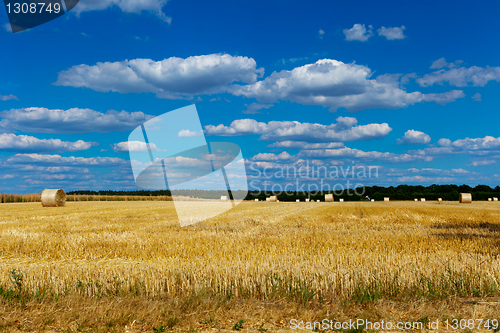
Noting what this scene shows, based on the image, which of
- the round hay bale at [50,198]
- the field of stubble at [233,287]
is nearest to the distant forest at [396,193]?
the round hay bale at [50,198]

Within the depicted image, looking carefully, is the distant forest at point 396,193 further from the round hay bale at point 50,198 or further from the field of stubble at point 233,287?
the field of stubble at point 233,287

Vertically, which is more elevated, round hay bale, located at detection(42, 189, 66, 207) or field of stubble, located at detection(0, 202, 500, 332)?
round hay bale, located at detection(42, 189, 66, 207)

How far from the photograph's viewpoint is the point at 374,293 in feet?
21.8

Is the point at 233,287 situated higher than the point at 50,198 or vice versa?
the point at 50,198

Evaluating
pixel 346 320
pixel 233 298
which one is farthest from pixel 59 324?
pixel 346 320

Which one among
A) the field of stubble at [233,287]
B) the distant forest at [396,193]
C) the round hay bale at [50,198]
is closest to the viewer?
the field of stubble at [233,287]

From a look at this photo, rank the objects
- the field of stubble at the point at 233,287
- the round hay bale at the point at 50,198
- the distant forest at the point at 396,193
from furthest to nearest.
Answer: the distant forest at the point at 396,193 < the round hay bale at the point at 50,198 < the field of stubble at the point at 233,287

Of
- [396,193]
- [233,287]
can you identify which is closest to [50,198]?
[233,287]

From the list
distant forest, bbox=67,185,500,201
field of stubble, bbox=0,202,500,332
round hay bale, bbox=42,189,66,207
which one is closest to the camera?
field of stubble, bbox=0,202,500,332

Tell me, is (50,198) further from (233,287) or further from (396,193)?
(396,193)

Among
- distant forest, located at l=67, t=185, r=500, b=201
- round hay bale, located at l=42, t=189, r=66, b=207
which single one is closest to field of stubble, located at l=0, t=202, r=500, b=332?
round hay bale, located at l=42, t=189, r=66, b=207

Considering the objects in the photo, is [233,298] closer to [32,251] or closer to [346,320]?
[346,320]

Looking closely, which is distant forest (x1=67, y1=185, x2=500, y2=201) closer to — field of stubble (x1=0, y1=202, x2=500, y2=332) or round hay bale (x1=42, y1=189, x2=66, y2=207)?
round hay bale (x1=42, y1=189, x2=66, y2=207)

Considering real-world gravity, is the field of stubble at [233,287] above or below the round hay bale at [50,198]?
below
